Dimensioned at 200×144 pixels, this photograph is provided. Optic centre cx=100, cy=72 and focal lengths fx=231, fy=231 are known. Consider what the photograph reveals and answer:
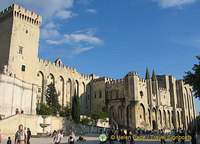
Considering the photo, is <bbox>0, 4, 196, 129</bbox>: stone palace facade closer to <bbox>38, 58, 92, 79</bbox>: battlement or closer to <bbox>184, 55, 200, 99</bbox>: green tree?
<bbox>38, 58, 92, 79</bbox>: battlement

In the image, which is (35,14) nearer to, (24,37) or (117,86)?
(24,37)

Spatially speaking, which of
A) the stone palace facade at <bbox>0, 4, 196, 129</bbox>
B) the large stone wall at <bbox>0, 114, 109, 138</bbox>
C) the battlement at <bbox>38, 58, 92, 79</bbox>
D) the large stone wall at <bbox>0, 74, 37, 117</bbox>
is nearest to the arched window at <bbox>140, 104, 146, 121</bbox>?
the stone palace facade at <bbox>0, 4, 196, 129</bbox>

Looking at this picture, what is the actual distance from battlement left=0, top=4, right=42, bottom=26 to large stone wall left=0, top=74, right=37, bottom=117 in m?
11.1

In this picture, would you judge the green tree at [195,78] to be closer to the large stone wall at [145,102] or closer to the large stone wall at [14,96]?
the large stone wall at [14,96]

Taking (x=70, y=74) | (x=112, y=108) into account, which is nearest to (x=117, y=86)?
(x=112, y=108)

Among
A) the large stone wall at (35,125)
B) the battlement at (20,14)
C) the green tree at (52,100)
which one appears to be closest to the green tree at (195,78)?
the large stone wall at (35,125)

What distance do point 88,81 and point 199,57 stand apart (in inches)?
1329

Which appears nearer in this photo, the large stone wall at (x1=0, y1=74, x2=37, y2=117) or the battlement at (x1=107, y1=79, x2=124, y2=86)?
the large stone wall at (x1=0, y1=74, x2=37, y2=117)

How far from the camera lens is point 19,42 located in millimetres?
34312

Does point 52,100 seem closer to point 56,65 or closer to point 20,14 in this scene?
point 56,65

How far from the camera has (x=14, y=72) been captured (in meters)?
32.6

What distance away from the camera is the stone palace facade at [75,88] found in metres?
31.0

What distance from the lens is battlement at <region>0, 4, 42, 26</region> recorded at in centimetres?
3459

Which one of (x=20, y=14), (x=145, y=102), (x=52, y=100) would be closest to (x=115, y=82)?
(x=145, y=102)
